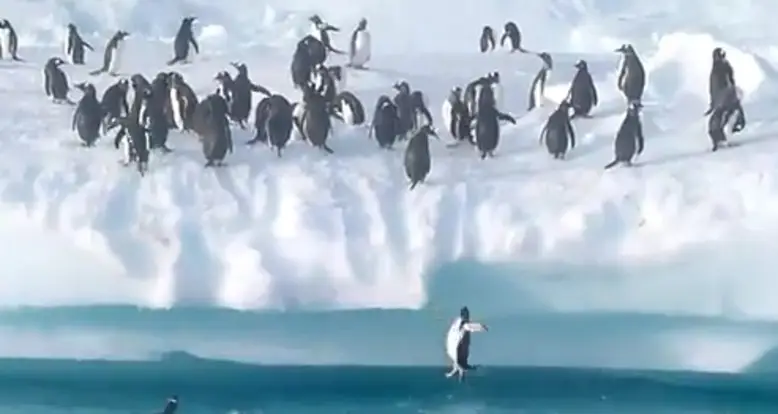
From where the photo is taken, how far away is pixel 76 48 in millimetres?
2818

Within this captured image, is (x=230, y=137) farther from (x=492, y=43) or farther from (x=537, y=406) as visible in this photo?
(x=537, y=406)

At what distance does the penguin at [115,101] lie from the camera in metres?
2.82

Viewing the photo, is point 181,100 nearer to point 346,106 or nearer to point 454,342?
point 346,106

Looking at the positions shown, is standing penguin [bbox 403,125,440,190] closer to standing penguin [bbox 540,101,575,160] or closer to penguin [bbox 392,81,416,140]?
penguin [bbox 392,81,416,140]

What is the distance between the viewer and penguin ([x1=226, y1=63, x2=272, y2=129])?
282cm

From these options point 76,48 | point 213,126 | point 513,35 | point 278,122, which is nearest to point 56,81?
point 76,48

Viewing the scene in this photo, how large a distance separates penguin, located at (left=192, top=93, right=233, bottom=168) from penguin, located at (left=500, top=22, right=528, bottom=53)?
0.60m

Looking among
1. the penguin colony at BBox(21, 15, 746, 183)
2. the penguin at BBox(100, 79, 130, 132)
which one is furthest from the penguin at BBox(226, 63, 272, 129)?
the penguin at BBox(100, 79, 130, 132)

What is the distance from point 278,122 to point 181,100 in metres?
0.21

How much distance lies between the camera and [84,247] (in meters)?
2.75

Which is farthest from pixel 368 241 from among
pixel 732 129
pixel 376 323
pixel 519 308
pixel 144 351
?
pixel 732 129

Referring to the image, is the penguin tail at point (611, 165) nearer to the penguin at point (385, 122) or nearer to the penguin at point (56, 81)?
the penguin at point (385, 122)

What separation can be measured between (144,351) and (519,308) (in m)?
0.77

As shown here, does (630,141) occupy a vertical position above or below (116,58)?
below
